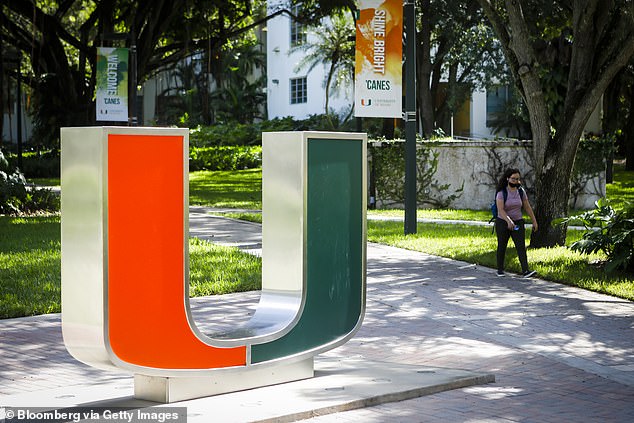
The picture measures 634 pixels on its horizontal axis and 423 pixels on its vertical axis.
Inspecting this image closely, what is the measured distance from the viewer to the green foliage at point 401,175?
2544 cm

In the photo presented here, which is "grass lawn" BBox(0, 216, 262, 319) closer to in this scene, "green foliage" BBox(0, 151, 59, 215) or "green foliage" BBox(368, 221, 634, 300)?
"green foliage" BBox(368, 221, 634, 300)

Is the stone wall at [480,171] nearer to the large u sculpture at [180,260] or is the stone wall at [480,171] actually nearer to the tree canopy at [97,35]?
the tree canopy at [97,35]

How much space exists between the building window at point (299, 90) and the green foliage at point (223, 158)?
10.6 m

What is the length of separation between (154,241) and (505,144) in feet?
65.0

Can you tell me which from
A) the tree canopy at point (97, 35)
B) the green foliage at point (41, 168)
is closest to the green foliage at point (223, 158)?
the green foliage at point (41, 168)

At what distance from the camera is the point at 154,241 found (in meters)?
6.33

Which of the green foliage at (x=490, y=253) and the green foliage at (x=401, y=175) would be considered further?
the green foliage at (x=401, y=175)

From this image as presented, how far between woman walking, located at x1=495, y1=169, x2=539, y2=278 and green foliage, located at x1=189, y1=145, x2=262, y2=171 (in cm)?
2968

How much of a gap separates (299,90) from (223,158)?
1260cm

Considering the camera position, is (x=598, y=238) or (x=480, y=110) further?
(x=480, y=110)

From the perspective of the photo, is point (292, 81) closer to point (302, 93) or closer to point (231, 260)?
point (302, 93)

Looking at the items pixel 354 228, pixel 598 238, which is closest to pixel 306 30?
pixel 598 238

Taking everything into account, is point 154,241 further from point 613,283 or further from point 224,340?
point 613,283

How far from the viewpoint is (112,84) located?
26.6m
